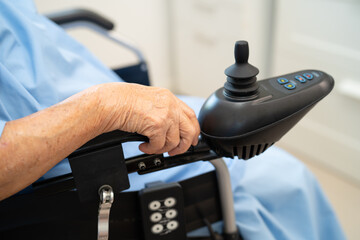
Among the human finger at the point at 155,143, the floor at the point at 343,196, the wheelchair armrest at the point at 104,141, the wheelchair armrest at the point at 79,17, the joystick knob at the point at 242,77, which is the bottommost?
the floor at the point at 343,196

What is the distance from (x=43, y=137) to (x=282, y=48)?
124 centimetres

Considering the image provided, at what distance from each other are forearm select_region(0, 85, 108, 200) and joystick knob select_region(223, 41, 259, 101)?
197 millimetres

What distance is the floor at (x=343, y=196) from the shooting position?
1.31m

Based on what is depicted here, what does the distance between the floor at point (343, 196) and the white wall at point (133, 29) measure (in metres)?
1.01

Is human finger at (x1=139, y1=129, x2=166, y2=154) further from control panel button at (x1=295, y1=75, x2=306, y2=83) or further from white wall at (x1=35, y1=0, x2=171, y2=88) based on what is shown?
white wall at (x1=35, y1=0, x2=171, y2=88)

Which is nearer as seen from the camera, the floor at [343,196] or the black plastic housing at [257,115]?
the black plastic housing at [257,115]

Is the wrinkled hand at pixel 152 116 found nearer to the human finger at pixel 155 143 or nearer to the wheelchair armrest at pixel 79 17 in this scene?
the human finger at pixel 155 143

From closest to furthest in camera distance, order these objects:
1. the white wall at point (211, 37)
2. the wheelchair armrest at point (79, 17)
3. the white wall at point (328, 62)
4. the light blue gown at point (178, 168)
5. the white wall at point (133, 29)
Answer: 1. the light blue gown at point (178, 168)
2. the wheelchair armrest at point (79, 17)
3. the white wall at point (328, 62)
4. the white wall at point (211, 37)
5. the white wall at point (133, 29)

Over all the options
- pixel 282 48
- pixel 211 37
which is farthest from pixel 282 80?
pixel 211 37

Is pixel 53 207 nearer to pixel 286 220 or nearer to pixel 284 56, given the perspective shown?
pixel 286 220

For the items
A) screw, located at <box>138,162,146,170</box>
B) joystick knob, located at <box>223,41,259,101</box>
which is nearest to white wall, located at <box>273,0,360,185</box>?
joystick knob, located at <box>223,41,259,101</box>

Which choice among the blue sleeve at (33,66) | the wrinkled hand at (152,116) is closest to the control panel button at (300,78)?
the wrinkled hand at (152,116)

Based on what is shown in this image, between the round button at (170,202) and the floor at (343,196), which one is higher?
the round button at (170,202)

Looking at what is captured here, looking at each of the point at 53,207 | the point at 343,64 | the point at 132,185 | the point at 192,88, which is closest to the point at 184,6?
the point at 192,88
